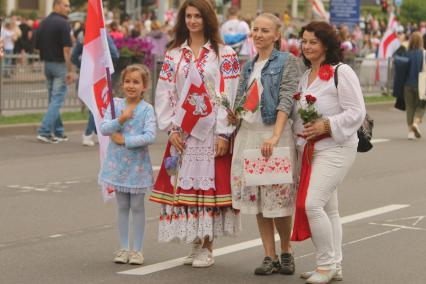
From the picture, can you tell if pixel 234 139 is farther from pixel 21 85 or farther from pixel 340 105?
pixel 21 85

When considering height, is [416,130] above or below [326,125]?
below

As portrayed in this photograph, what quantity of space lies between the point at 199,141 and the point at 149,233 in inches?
75.6

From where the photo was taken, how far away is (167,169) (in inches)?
334

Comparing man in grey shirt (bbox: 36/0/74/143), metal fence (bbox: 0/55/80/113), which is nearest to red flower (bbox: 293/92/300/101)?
man in grey shirt (bbox: 36/0/74/143)

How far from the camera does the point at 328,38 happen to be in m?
7.93

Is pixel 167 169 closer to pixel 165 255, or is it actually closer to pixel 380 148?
pixel 165 255

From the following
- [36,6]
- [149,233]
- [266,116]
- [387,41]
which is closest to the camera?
[266,116]

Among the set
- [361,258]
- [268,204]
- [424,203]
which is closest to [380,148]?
[424,203]

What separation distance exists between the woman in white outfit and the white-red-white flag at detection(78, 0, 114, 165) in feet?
5.30

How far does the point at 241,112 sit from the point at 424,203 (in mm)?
4583

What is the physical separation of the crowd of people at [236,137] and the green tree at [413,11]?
59000mm

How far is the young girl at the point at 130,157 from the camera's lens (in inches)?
337

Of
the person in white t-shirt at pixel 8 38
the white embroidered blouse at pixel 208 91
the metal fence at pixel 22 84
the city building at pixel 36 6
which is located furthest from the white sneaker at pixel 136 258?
the city building at pixel 36 6

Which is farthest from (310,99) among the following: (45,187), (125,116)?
(45,187)
